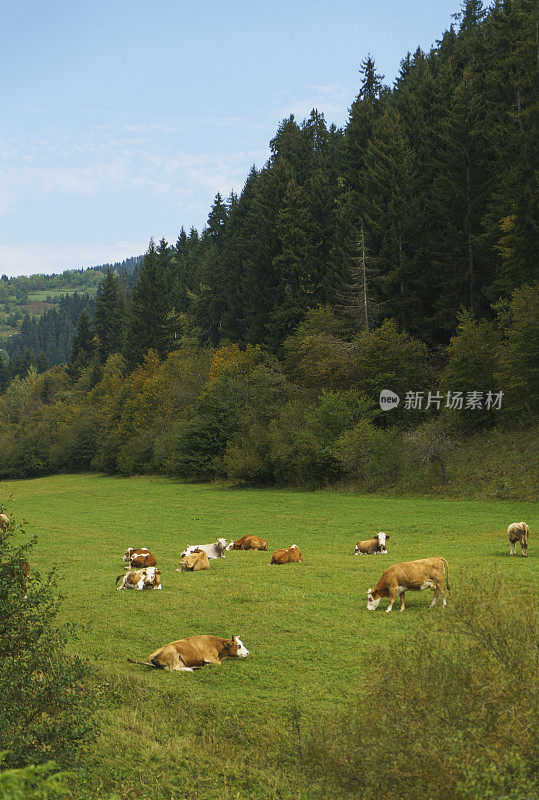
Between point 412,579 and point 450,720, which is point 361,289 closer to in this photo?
point 412,579

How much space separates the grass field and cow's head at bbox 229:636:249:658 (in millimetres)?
143

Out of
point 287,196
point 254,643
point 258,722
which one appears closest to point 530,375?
point 254,643

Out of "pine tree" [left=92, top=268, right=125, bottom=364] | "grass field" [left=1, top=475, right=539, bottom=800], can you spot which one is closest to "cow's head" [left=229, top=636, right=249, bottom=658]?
"grass field" [left=1, top=475, right=539, bottom=800]

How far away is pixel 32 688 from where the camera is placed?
23.6 feet

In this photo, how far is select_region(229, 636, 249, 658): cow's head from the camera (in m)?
10.4

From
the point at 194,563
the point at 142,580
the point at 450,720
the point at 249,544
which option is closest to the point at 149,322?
the point at 249,544

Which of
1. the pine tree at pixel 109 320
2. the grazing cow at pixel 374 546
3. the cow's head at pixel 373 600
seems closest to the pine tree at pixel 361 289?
the grazing cow at pixel 374 546

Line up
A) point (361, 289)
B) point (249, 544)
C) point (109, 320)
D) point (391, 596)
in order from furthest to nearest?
1. point (109, 320)
2. point (361, 289)
3. point (249, 544)
4. point (391, 596)

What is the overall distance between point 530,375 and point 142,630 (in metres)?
29.9

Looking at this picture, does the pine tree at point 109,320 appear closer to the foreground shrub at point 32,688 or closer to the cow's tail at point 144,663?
the cow's tail at point 144,663

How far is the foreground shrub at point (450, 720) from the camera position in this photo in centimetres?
512

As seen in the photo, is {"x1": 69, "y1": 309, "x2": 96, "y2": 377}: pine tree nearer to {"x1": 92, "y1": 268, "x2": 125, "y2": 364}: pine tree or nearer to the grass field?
{"x1": 92, "y1": 268, "x2": 125, "y2": 364}: pine tree

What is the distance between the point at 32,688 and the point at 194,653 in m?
3.70

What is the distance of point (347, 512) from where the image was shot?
102ft
